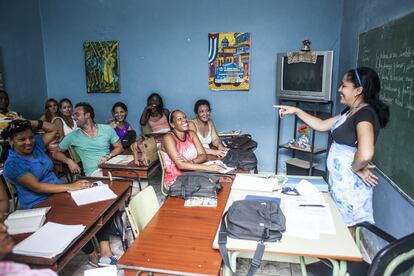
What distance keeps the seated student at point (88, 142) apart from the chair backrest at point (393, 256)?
274cm

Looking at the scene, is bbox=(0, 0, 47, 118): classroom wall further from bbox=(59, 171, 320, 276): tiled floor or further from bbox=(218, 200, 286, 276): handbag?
bbox=(218, 200, 286, 276): handbag

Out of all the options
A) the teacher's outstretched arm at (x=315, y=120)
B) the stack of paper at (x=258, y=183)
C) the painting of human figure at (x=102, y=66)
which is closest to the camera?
the stack of paper at (x=258, y=183)

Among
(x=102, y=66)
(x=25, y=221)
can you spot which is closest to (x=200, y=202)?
(x=25, y=221)

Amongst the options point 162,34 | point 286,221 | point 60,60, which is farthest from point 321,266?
point 60,60

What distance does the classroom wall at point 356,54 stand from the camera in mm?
2094

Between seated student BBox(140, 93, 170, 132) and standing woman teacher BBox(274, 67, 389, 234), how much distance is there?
331 cm

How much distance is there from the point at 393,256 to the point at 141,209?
141cm

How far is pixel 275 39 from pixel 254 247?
3.86 metres

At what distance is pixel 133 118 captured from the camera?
546 cm

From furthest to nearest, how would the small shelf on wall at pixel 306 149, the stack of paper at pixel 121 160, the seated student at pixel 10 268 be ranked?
1. the small shelf on wall at pixel 306 149
2. the stack of paper at pixel 121 160
3. the seated student at pixel 10 268

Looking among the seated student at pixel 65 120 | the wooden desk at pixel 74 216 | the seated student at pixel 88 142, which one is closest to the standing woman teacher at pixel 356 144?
the wooden desk at pixel 74 216

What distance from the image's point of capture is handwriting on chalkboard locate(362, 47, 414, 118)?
6.72ft

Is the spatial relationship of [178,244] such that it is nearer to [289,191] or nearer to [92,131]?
[289,191]

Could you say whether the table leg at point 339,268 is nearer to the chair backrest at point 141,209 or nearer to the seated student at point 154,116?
the chair backrest at point 141,209
